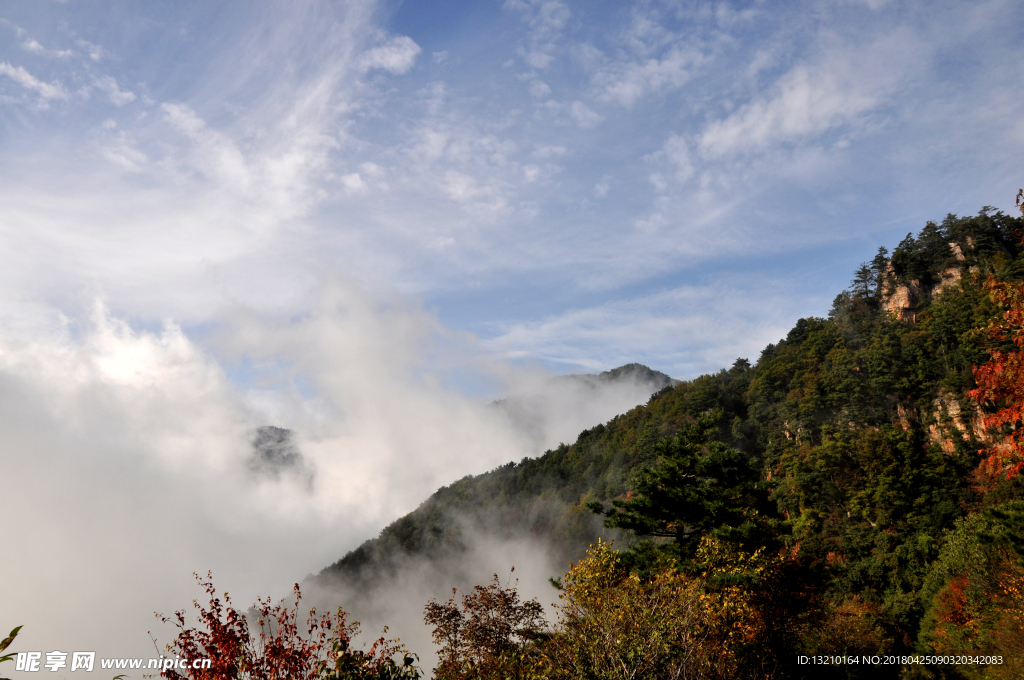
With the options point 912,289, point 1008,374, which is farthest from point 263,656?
point 912,289

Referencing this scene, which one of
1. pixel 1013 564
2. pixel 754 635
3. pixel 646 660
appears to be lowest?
pixel 1013 564

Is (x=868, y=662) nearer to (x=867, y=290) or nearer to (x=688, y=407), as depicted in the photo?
(x=688, y=407)

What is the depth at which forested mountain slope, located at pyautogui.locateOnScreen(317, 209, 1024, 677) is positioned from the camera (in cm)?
3931

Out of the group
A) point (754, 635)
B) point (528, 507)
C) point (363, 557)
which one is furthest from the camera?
point (363, 557)

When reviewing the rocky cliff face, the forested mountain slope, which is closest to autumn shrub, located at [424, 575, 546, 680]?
the forested mountain slope

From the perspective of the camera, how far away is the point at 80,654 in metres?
12.1

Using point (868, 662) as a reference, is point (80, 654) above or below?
above

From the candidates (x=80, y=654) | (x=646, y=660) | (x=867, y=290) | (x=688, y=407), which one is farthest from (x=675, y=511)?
(x=867, y=290)

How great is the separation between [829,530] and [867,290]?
2356 inches

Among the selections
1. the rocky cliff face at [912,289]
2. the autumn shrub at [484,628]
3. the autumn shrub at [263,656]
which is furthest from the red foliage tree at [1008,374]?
the rocky cliff face at [912,289]

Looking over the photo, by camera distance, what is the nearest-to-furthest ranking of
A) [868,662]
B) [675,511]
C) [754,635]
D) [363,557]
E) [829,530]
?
[754,635] → [675,511] → [868,662] → [829,530] → [363,557]

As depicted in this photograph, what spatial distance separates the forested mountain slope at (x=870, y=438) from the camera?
39.3 m

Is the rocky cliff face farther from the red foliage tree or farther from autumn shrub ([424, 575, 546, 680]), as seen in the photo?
the red foliage tree

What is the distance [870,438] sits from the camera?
190ft
